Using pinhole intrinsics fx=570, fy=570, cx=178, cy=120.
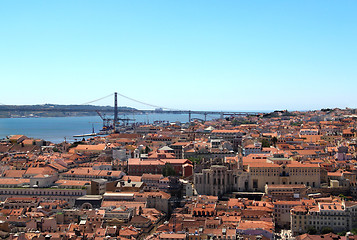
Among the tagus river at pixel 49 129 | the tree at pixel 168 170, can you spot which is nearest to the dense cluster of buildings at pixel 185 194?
the tree at pixel 168 170

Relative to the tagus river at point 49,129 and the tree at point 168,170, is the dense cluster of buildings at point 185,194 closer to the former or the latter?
the tree at point 168,170

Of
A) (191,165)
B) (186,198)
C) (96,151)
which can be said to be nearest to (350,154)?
(191,165)

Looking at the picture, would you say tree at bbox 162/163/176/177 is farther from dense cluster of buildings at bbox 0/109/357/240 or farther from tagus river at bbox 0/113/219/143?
tagus river at bbox 0/113/219/143

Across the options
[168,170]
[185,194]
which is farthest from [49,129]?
[185,194]

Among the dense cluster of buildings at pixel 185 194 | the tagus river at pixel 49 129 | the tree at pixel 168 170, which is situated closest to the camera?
the dense cluster of buildings at pixel 185 194

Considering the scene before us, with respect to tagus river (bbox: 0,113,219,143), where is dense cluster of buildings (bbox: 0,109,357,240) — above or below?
above

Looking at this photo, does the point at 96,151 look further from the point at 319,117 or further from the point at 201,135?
the point at 319,117

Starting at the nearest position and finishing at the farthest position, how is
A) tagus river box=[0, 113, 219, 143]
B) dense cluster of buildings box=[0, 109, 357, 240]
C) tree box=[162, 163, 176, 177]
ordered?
dense cluster of buildings box=[0, 109, 357, 240], tree box=[162, 163, 176, 177], tagus river box=[0, 113, 219, 143]

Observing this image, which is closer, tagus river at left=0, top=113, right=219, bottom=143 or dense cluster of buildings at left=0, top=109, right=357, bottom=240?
dense cluster of buildings at left=0, top=109, right=357, bottom=240

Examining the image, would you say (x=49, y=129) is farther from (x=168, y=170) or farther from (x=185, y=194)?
(x=185, y=194)

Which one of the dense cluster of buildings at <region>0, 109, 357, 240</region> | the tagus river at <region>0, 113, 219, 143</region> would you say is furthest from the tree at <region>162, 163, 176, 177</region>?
the tagus river at <region>0, 113, 219, 143</region>
